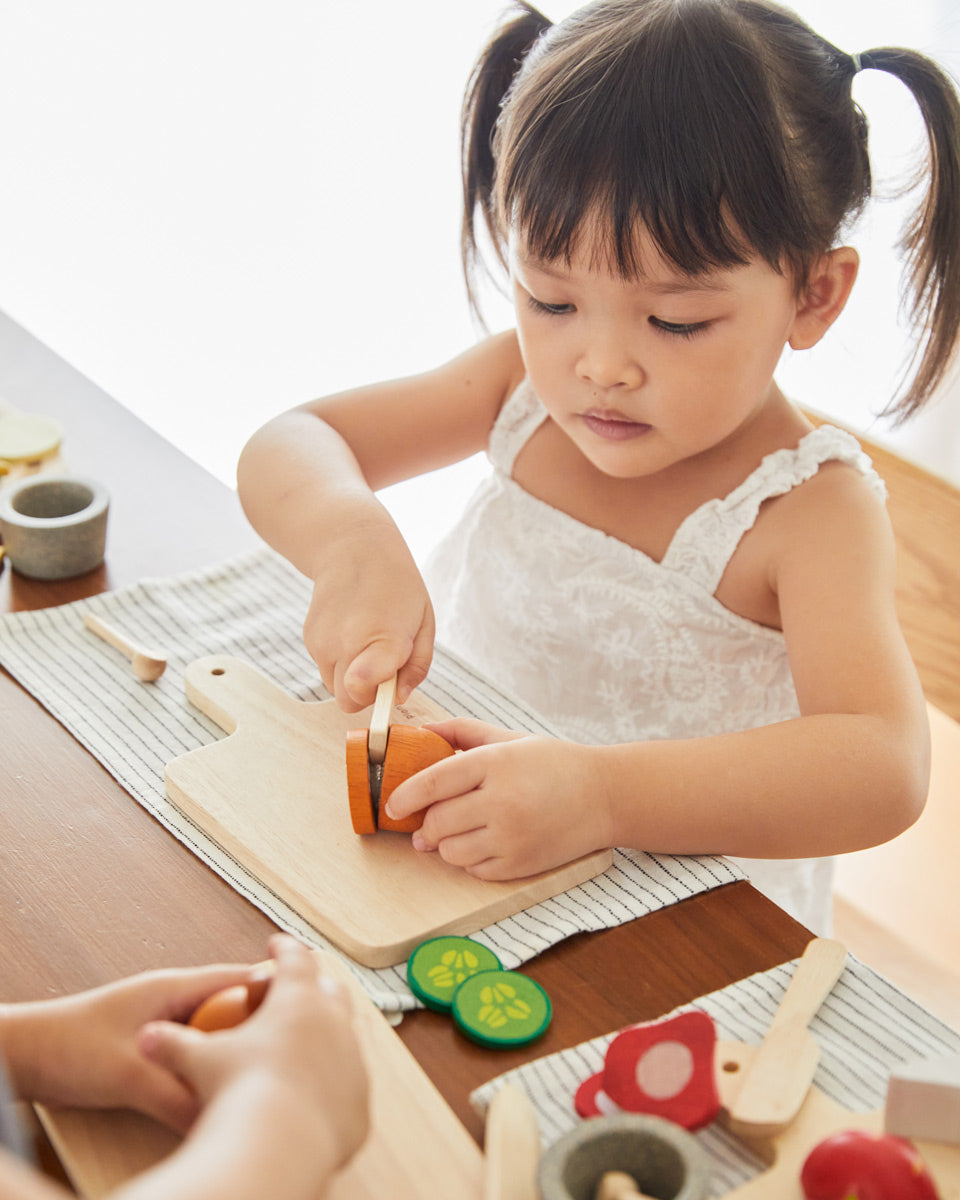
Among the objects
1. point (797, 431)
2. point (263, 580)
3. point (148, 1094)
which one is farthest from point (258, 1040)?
point (797, 431)

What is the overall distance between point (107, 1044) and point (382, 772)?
198mm

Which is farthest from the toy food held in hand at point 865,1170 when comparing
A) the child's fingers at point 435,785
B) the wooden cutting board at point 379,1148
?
the child's fingers at point 435,785

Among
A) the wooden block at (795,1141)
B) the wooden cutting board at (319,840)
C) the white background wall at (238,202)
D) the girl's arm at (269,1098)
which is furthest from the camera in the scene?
the white background wall at (238,202)

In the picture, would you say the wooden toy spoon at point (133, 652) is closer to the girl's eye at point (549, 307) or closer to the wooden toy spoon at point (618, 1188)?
the girl's eye at point (549, 307)

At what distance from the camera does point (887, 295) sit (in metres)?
1.39

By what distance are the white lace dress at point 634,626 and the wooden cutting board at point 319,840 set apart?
27cm

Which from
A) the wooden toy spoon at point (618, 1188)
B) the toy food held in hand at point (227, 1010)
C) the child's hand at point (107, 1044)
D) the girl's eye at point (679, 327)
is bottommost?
the wooden toy spoon at point (618, 1188)

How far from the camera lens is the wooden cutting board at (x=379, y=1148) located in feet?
1.35

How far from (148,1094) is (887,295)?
125 centimetres

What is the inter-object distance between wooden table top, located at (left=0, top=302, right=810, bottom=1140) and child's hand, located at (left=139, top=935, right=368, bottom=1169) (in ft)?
0.34

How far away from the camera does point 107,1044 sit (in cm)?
42

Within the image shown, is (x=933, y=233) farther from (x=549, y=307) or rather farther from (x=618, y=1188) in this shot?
(x=618, y=1188)

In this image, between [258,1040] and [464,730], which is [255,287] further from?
[258,1040]

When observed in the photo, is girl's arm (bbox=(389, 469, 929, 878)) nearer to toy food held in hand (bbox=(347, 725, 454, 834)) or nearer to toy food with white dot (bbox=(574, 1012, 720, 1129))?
toy food held in hand (bbox=(347, 725, 454, 834))
